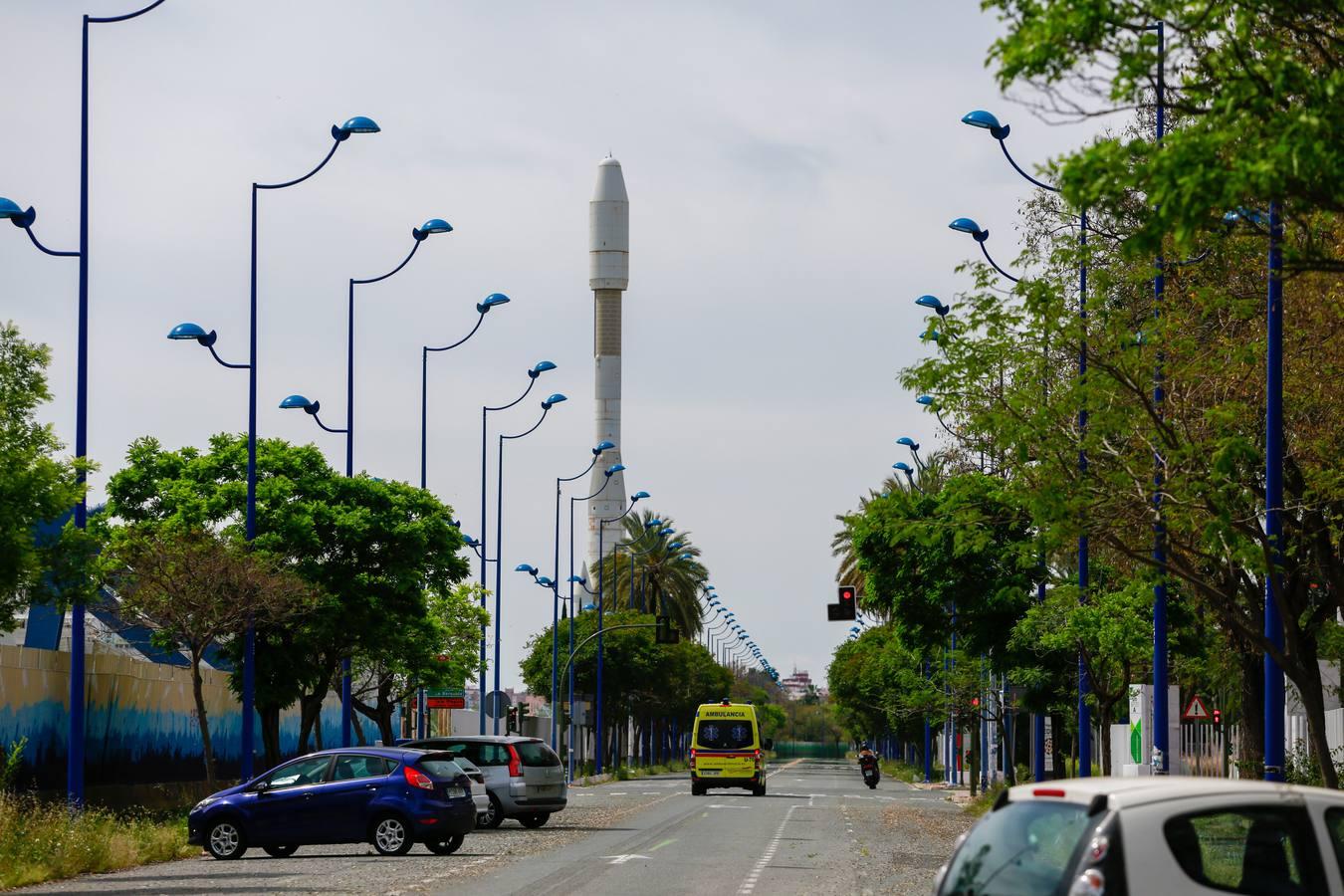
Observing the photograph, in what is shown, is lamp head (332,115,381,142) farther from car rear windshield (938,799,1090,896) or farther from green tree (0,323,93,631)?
car rear windshield (938,799,1090,896)

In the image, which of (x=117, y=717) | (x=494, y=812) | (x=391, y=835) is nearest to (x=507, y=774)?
(x=494, y=812)

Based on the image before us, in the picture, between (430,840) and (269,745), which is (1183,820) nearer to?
(430,840)

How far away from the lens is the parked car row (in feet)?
83.7

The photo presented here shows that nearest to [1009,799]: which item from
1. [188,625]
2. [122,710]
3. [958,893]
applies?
[958,893]

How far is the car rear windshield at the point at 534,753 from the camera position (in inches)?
1340

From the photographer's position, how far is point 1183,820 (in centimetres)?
878

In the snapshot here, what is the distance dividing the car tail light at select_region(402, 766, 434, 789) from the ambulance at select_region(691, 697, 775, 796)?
27.5 m

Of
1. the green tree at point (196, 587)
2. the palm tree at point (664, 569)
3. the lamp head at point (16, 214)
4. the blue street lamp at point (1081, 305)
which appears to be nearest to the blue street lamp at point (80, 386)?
the lamp head at point (16, 214)

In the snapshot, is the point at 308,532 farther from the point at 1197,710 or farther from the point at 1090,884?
the point at 1090,884

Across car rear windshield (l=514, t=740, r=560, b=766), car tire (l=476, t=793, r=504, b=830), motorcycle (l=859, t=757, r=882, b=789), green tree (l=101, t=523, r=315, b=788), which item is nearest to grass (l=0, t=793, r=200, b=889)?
green tree (l=101, t=523, r=315, b=788)

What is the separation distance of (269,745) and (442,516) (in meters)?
6.29

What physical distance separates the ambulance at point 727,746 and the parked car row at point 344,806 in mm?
26963

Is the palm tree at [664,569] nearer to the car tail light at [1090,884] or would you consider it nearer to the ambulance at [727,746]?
the ambulance at [727,746]

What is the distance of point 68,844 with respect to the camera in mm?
22453
